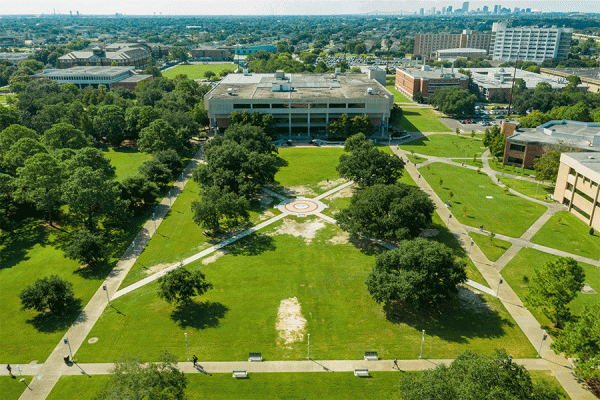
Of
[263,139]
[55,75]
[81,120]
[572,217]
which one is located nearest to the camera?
[572,217]

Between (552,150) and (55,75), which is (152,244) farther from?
(55,75)

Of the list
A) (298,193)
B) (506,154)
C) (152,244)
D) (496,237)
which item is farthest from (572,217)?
(152,244)

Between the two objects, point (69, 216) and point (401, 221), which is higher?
point (401, 221)

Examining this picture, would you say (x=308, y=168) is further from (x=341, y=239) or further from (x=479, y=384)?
(x=479, y=384)

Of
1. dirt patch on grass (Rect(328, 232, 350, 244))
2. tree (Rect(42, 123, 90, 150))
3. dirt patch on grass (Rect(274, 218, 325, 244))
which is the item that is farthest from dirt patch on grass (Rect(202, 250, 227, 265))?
tree (Rect(42, 123, 90, 150))

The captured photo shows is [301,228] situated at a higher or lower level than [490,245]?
lower

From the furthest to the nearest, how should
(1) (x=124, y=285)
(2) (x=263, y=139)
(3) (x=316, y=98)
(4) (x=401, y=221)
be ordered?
(3) (x=316, y=98) → (2) (x=263, y=139) → (4) (x=401, y=221) → (1) (x=124, y=285)

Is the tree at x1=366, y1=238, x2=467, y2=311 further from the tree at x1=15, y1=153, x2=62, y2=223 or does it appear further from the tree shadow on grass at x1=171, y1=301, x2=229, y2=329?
the tree at x1=15, y1=153, x2=62, y2=223

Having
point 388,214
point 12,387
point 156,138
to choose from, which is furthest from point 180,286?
point 156,138
